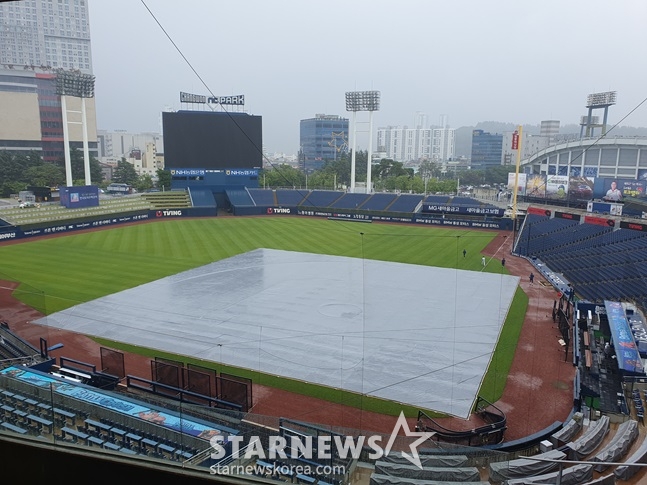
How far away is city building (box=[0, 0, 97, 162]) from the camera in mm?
28844

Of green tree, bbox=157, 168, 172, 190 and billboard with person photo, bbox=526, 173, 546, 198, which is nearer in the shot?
billboard with person photo, bbox=526, 173, 546, 198

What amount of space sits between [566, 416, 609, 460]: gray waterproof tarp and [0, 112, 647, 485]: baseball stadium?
0.03m

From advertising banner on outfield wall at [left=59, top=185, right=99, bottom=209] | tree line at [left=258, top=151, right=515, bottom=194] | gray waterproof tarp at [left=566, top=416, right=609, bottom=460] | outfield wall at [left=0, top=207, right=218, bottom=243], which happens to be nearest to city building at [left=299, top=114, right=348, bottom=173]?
tree line at [left=258, top=151, right=515, bottom=194]

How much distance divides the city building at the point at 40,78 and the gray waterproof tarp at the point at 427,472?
2815cm

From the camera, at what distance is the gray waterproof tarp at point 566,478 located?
278cm

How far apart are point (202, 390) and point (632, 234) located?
1953 centimetres

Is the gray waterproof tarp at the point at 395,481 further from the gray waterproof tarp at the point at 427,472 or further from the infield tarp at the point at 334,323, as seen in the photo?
the infield tarp at the point at 334,323

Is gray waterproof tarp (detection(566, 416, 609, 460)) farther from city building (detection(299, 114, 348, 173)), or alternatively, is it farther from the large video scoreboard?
city building (detection(299, 114, 348, 173))

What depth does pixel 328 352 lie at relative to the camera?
12047mm

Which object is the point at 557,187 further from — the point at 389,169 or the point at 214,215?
the point at 389,169

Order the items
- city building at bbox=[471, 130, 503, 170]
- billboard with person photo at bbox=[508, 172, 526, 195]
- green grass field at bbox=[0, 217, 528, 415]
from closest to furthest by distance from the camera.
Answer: green grass field at bbox=[0, 217, 528, 415], billboard with person photo at bbox=[508, 172, 526, 195], city building at bbox=[471, 130, 503, 170]

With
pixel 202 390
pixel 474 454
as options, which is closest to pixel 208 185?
pixel 202 390

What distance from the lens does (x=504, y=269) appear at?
838 inches

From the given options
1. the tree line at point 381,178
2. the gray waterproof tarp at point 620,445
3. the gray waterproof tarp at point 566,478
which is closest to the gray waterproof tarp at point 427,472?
the gray waterproof tarp at point 566,478
